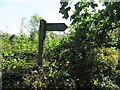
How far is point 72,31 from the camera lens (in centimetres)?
588

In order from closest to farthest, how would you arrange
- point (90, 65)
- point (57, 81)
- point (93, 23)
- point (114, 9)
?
point (114, 9) < point (93, 23) < point (57, 81) < point (90, 65)

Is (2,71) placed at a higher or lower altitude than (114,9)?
lower

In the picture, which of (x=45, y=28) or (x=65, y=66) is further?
(x=45, y=28)

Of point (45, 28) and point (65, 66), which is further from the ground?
point (45, 28)

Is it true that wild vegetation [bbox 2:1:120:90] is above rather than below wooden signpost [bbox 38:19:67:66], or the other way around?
below

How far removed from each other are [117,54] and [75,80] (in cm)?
166

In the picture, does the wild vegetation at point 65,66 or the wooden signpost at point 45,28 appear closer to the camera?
the wild vegetation at point 65,66

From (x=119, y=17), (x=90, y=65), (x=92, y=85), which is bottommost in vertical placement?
(x=92, y=85)

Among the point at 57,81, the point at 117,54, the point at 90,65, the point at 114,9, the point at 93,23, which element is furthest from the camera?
the point at 117,54

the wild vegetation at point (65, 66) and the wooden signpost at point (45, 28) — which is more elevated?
the wooden signpost at point (45, 28)

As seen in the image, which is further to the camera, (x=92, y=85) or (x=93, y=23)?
(x=92, y=85)

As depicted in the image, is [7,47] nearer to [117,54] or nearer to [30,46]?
[30,46]

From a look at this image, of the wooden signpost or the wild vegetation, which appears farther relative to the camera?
the wooden signpost

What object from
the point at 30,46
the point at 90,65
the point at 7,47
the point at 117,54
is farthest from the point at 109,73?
the point at 7,47
